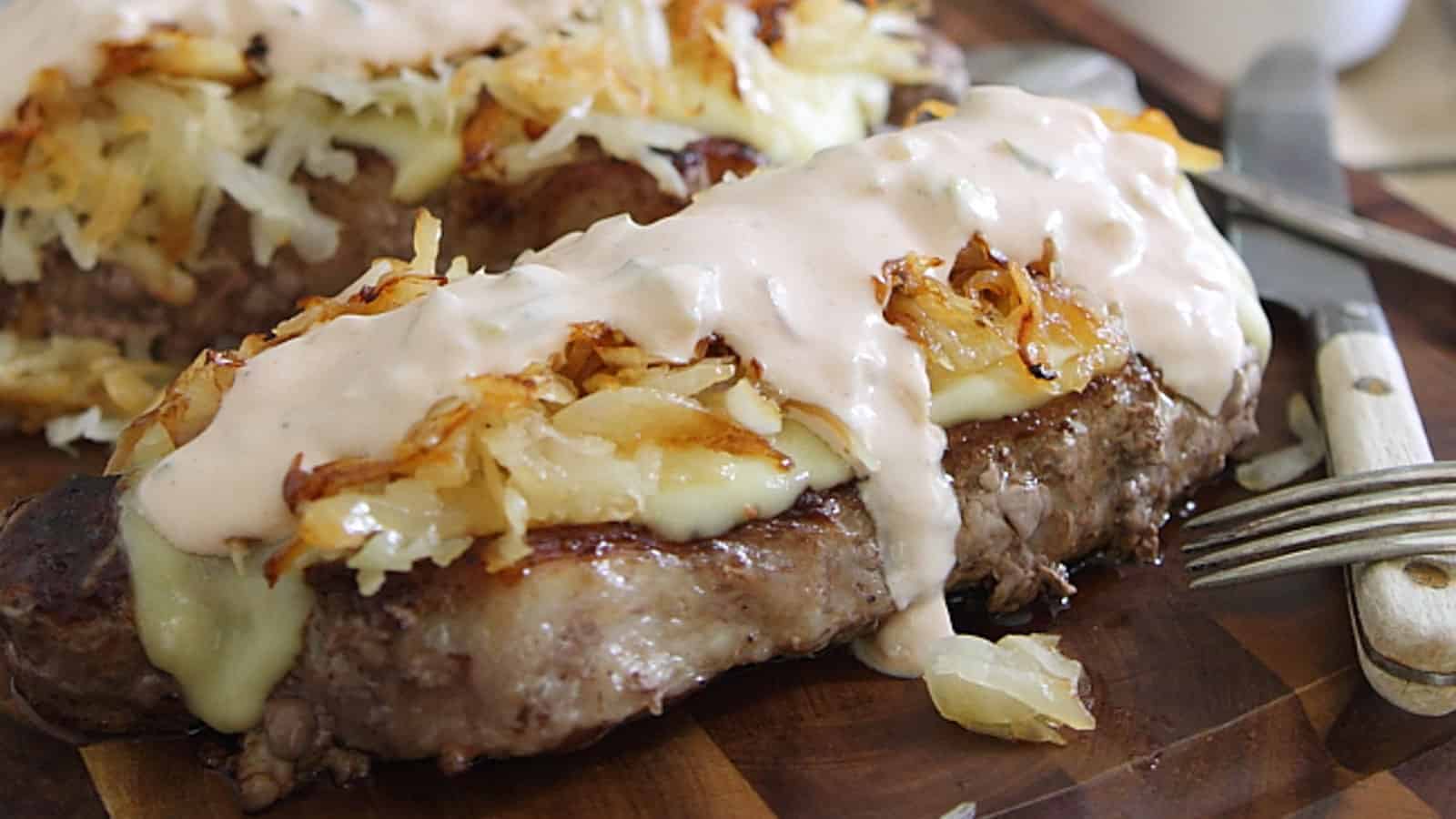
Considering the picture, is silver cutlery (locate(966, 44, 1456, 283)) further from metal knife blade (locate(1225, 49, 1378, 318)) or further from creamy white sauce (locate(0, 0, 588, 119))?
creamy white sauce (locate(0, 0, 588, 119))

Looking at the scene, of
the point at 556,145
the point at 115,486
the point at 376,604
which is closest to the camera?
the point at 376,604

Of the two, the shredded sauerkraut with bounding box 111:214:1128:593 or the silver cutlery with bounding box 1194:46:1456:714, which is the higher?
the shredded sauerkraut with bounding box 111:214:1128:593

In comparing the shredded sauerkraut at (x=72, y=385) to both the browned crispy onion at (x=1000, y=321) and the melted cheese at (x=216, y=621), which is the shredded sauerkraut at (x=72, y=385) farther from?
the browned crispy onion at (x=1000, y=321)

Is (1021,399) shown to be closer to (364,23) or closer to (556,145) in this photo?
(556,145)

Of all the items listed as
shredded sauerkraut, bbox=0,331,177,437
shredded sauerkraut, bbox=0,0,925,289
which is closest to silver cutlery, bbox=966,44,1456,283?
shredded sauerkraut, bbox=0,0,925,289

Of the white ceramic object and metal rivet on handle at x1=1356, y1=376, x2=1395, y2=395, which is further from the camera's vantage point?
the white ceramic object

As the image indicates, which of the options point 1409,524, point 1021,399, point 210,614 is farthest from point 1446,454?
point 210,614
